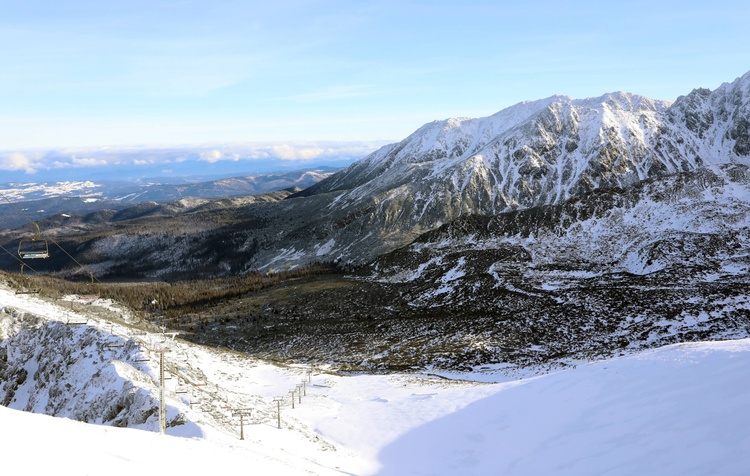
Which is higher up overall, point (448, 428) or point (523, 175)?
point (523, 175)

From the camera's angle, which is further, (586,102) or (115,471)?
(586,102)

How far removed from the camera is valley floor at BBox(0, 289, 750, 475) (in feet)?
50.0

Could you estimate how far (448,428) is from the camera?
1042 inches

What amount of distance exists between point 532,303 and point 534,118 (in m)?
96.1

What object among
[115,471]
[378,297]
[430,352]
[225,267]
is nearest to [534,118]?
[378,297]

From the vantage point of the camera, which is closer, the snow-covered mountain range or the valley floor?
the valley floor

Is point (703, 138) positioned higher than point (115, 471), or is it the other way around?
point (703, 138)

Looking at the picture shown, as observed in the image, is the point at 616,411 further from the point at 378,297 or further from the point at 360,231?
the point at 360,231

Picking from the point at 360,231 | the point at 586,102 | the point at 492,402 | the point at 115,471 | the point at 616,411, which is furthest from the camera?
the point at 586,102

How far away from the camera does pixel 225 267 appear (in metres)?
134

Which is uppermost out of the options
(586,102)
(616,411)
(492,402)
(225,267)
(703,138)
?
(586,102)

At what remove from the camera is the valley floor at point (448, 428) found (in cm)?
1523

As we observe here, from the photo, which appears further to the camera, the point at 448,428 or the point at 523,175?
the point at 523,175

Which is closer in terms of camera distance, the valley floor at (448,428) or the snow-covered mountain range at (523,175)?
the valley floor at (448,428)
